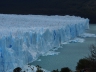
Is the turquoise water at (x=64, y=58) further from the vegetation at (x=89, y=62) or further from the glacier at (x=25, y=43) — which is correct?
the vegetation at (x=89, y=62)

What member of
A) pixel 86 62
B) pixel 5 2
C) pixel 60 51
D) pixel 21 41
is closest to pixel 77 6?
pixel 5 2

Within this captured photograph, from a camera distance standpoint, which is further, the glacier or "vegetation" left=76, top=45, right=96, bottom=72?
the glacier

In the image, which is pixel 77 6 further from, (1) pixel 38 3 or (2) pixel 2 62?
(2) pixel 2 62

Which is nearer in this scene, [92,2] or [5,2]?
[5,2]

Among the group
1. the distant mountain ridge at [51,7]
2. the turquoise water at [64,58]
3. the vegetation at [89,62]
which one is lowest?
the turquoise water at [64,58]

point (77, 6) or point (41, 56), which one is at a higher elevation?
point (77, 6)

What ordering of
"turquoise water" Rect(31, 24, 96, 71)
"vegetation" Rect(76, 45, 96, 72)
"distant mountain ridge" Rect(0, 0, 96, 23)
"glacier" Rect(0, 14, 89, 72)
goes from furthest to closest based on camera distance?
"distant mountain ridge" Rect(0, 0, 96, 23), "turquoise water" Rect(31, 24, 96, 71), "glacier" Rect(0, 14, 89, 72), "vegetation" Rect(76, 45, 96, 72)

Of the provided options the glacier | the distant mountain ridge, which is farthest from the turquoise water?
the distant mountain ridge

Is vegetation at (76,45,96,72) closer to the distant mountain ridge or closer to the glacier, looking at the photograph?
the glacier

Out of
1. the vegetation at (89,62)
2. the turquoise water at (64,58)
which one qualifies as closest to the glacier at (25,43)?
the turquoise water at (64,58)
